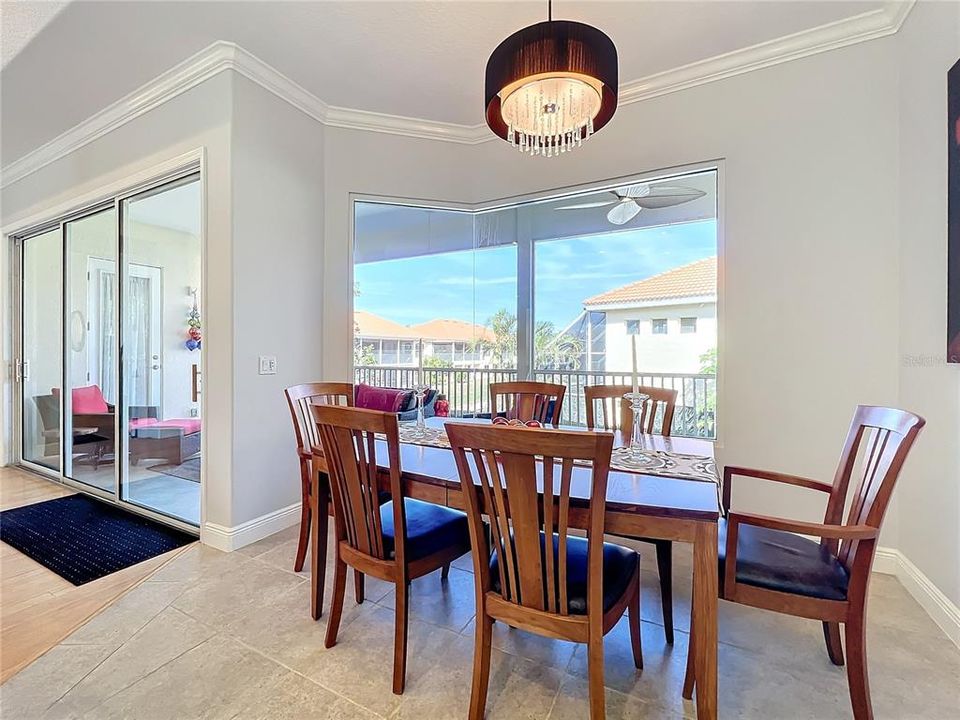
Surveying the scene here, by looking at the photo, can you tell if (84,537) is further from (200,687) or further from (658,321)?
(658,321)

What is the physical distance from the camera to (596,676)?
1305mm

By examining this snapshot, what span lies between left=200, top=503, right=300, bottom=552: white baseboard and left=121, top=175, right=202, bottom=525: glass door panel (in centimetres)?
56

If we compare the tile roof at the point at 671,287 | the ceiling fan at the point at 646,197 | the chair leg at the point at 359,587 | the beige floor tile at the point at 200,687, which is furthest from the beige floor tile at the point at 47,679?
the ceiling fan at the point at 646,197

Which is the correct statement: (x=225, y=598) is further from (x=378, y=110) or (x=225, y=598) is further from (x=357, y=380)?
(x=378, y=110)

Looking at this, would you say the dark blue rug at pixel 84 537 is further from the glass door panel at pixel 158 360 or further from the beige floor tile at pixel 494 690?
the beige floor tile at pixel 494 690

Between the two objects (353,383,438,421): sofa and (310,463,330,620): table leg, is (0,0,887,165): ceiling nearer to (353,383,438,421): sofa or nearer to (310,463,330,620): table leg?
(353,383,438,421): sofa

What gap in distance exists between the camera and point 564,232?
13.9 ft

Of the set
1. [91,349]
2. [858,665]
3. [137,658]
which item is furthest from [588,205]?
[91,349]

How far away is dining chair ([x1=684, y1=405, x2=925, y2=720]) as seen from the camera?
135 centimetres

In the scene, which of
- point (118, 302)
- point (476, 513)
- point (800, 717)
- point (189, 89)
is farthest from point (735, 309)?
point (118, 302)

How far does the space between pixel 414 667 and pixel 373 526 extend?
0.59 m

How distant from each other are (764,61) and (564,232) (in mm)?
1888

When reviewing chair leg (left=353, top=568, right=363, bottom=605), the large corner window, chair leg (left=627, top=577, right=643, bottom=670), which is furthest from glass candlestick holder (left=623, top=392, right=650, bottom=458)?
the large corner window

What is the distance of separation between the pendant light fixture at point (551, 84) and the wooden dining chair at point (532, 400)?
136 cm
